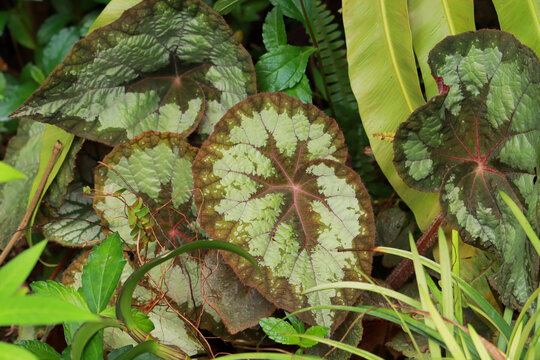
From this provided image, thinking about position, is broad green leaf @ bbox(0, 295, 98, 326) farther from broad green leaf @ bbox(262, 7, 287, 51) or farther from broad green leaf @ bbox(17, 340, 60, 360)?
broad green leaf @ bbox(262, 7, 287, 51)

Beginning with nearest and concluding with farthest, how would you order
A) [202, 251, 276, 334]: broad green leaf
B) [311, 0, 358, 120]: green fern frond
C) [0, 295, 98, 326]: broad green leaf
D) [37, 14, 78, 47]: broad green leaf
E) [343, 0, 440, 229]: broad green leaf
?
1. [0, 295, 98, 326]: broad green leaf
2. [202, 251, 276, 334]: broad green leaf
3. [343, 0, 440, 229]: broad green leaf
4. [311, 0, 358, 120]: green fern frond
5. [37, 14, 78, 47]: broad green leaf

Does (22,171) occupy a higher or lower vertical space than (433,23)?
higher

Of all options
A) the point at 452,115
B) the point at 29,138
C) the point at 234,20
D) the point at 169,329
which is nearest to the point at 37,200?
the point at 29,138

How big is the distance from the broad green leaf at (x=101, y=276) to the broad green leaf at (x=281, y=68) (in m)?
0.53

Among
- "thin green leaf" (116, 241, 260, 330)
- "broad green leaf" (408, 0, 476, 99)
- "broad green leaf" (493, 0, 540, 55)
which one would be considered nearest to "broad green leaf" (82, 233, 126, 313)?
"thin green leaf" (116, 241, 260, 330)

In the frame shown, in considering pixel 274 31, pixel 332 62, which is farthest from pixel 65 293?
pixel 332 62

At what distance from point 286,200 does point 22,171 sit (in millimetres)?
705

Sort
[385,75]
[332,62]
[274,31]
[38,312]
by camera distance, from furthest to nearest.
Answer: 1. [332,62]
2. [274,31]
3. [385,75]
4. [38,312]

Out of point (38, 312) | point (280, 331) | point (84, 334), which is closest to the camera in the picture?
point (38, 312)

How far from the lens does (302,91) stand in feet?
3.47

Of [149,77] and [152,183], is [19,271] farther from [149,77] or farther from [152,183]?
[149,77]

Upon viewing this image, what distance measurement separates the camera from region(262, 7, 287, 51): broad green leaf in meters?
1.12

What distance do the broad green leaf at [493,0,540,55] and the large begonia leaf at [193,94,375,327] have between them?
1.41ft

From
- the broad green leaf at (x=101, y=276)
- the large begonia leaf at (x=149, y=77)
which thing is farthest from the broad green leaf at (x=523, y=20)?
the broad green leaf at (x=101, y=276)
